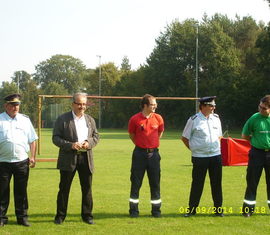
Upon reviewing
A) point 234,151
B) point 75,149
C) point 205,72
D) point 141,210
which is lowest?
point 141,210

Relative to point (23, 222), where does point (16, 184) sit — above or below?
above

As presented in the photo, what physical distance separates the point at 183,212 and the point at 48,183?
171 inches

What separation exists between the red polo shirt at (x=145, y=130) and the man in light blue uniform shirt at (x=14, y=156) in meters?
1.61

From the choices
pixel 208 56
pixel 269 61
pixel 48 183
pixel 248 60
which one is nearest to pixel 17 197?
pixel 48 183

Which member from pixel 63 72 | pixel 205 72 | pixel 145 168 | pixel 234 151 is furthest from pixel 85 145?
pixel 63 72

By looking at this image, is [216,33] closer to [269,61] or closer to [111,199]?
[269,61]

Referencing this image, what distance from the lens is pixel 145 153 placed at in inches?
269

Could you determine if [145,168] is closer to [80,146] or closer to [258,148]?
[80,146]

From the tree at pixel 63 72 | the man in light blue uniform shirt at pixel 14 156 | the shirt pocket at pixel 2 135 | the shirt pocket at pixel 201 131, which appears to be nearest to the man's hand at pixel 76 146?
the man in light blue uniform shirt at pixel 14 156

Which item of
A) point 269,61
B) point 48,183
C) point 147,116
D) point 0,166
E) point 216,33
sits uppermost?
point 216,33

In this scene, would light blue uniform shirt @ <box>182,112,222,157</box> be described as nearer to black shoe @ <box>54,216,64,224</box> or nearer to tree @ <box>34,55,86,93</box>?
black shoe @ <box>54,216,64,224</box>

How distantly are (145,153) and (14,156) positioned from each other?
1.96m

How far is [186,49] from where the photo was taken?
5538 centimetres

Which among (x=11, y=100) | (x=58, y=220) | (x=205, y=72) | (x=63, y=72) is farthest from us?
(x=63, y=72)
